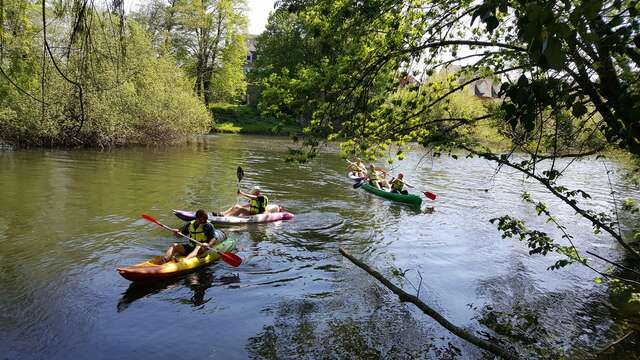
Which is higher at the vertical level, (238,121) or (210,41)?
(210,41)

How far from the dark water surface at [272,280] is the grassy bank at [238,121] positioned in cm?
2732

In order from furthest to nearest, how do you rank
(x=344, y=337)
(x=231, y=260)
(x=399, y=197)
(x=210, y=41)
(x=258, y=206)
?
(x=210, y=41)
(x=399, y=197)
(x=258, y=206)
(x=231, y=260)
(x=344, y=337)

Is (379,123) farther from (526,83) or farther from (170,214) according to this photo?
(170,214)

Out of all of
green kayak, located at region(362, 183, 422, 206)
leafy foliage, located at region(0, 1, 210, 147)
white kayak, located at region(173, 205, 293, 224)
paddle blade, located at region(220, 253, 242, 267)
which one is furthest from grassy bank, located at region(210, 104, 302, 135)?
paddle blade, located at region(220, 253, 242, 267)

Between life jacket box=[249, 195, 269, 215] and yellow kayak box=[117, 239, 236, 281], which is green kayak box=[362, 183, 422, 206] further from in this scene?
yellow kayak box=[117, 239, 236, 281]

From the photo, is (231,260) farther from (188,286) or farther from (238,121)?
(238,121)

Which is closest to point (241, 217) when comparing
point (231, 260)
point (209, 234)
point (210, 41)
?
point (209, 234)

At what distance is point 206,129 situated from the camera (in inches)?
1282

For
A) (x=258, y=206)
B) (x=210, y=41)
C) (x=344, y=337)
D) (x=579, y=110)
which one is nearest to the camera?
(x=579, y=110)

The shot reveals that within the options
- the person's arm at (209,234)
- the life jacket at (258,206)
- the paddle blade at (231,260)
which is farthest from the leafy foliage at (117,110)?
the paddle blade at (231,260)

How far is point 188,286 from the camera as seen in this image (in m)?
8.37

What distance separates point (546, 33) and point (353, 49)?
391 cm

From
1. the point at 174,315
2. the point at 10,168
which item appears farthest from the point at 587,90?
the point at 10,168

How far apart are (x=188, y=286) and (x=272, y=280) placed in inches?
59.7
